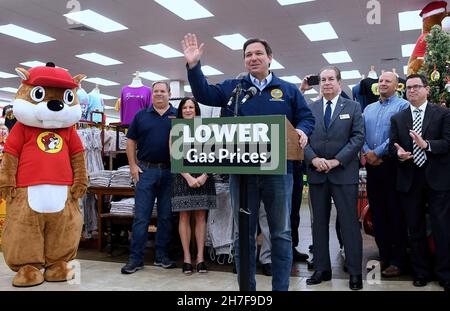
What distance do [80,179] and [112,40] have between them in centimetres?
678

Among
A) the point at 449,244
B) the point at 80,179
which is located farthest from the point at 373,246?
the point at 80,179

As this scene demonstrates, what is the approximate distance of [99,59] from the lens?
1083 centimetres

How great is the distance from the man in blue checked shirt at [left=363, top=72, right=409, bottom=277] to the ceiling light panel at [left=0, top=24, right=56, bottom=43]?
764 centimetres

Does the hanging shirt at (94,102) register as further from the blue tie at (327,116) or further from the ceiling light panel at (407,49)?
the ceiling light panel at (407,49)

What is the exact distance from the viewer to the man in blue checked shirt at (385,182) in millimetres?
3176

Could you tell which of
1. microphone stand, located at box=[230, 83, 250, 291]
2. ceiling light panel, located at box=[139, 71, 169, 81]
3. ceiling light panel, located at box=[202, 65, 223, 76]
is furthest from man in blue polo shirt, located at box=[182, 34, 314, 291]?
ceiling light panel, located at box=[139, 71, 169, 81]

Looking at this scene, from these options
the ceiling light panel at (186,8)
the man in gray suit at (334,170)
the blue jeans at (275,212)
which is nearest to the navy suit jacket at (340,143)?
the man in gray suit at (334,170)

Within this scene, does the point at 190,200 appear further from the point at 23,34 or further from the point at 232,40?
the point at 23,34

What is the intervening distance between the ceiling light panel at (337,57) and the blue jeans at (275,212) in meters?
8.98

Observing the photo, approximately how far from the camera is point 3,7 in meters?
7.23

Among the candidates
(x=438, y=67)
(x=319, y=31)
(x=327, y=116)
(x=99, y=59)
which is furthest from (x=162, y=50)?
(x=327, y=116)

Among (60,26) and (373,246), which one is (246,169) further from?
(60,26)

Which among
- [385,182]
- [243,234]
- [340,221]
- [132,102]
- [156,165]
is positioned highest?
[132,102]

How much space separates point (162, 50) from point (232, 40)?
6.05 ft
